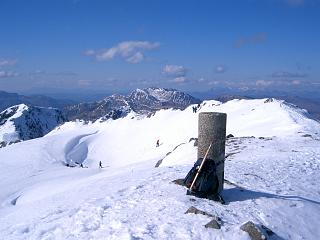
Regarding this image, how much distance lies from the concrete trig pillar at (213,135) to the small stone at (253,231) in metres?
3.55

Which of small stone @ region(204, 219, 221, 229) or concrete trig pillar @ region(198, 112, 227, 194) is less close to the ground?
concrete trig pillar @ region(198, 112, 227, 194)

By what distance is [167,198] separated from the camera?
47.6 ft

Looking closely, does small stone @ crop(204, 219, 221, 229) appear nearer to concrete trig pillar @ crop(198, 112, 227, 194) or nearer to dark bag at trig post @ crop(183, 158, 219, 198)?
dark bag at trig post @ crop(183, 158, 219, 198)

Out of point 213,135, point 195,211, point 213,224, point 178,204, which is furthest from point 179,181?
point 213,224

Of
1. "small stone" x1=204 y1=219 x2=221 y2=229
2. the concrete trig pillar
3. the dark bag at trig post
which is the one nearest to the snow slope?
"small stone" x1=204 y1=219 x2=221 y2=229

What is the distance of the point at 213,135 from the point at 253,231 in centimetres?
456

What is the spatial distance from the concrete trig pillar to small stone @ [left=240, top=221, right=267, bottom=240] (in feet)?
11.7

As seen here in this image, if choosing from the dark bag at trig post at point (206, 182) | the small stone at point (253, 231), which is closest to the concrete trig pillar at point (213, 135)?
the dark bag at trig post at point (206, 182)

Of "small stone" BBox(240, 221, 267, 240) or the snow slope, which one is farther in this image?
the snow slope

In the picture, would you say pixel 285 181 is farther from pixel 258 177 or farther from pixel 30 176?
pixel 30 176

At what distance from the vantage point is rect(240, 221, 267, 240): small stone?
11.4 m

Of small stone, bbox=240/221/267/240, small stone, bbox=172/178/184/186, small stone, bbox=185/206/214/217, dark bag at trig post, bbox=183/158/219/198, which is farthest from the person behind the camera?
small stone, bbox=172/178/184/186

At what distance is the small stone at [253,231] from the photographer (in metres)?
11.4

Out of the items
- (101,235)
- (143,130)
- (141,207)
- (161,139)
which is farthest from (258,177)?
(143,130)
